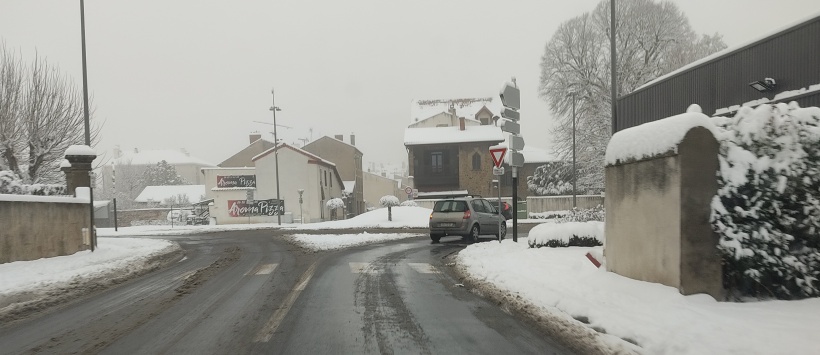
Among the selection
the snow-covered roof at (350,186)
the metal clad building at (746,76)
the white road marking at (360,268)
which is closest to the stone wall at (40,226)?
the white road marking at (360,268)

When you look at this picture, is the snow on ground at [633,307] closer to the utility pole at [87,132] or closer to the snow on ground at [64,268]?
the snow on ground at [64,268]

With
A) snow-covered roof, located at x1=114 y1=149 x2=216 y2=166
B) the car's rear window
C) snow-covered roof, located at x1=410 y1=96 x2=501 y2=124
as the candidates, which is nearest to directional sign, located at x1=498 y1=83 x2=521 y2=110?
the car's rear window

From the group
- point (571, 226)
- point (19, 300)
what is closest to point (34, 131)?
point (19, 300)

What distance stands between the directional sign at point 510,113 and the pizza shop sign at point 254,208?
33221mm

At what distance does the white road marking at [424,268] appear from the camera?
9891 millimetres

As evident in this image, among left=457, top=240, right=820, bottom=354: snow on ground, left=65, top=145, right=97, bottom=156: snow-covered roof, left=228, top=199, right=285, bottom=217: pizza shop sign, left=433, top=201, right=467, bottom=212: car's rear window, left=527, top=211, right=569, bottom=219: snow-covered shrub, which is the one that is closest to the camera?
left=457, top=240, right=820, bottom=354: snow on ground

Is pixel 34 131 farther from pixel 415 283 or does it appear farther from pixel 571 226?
pixel 571 226

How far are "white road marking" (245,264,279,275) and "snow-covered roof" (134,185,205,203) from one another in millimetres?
64656

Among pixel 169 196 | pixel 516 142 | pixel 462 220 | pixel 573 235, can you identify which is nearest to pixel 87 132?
pixel 462 220

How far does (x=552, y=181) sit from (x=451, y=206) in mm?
29152

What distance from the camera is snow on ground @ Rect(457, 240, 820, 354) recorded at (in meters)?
4.15

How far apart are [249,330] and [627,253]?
503 centimetres

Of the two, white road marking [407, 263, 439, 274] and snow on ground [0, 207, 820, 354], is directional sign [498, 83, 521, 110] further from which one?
white road marking [407, 263, 439, 274]

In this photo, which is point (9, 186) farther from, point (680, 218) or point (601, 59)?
point (601, 59)
